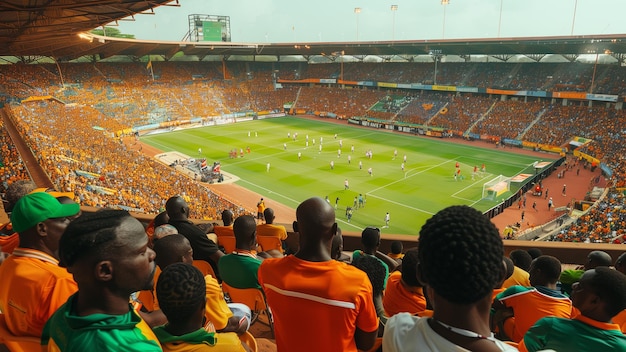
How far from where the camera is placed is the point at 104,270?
2.38m

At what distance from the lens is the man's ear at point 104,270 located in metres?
2.36

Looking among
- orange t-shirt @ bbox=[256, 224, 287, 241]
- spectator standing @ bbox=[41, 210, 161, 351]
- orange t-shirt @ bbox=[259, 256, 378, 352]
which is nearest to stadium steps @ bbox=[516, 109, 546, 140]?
orange t-shirt @ bbox=[256, 224, 287, 241]

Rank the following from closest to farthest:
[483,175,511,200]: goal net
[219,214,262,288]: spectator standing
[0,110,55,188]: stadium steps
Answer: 1. [219,214,262,288]: spectator standing
2. [0,110,55,188]: stadium steps
3. [483,175,511,200]: goal net

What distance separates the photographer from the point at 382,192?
31.3 metres

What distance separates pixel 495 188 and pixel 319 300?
2936 centimetres

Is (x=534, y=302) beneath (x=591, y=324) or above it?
beneath

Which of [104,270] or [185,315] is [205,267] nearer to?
[185,315]

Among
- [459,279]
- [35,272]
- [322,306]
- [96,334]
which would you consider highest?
[459,279]

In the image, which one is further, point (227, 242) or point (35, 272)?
point (227, 242)

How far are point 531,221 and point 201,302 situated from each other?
27.5 meters

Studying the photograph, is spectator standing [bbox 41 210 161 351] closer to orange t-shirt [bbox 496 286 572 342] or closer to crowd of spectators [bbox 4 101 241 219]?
orange t-shirt [bbox 496 286 572 342]

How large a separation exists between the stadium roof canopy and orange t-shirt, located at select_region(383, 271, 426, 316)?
15.4 m

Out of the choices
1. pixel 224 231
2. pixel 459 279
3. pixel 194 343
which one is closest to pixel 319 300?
pixel 194 343

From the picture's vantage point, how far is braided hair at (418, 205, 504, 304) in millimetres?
1989
